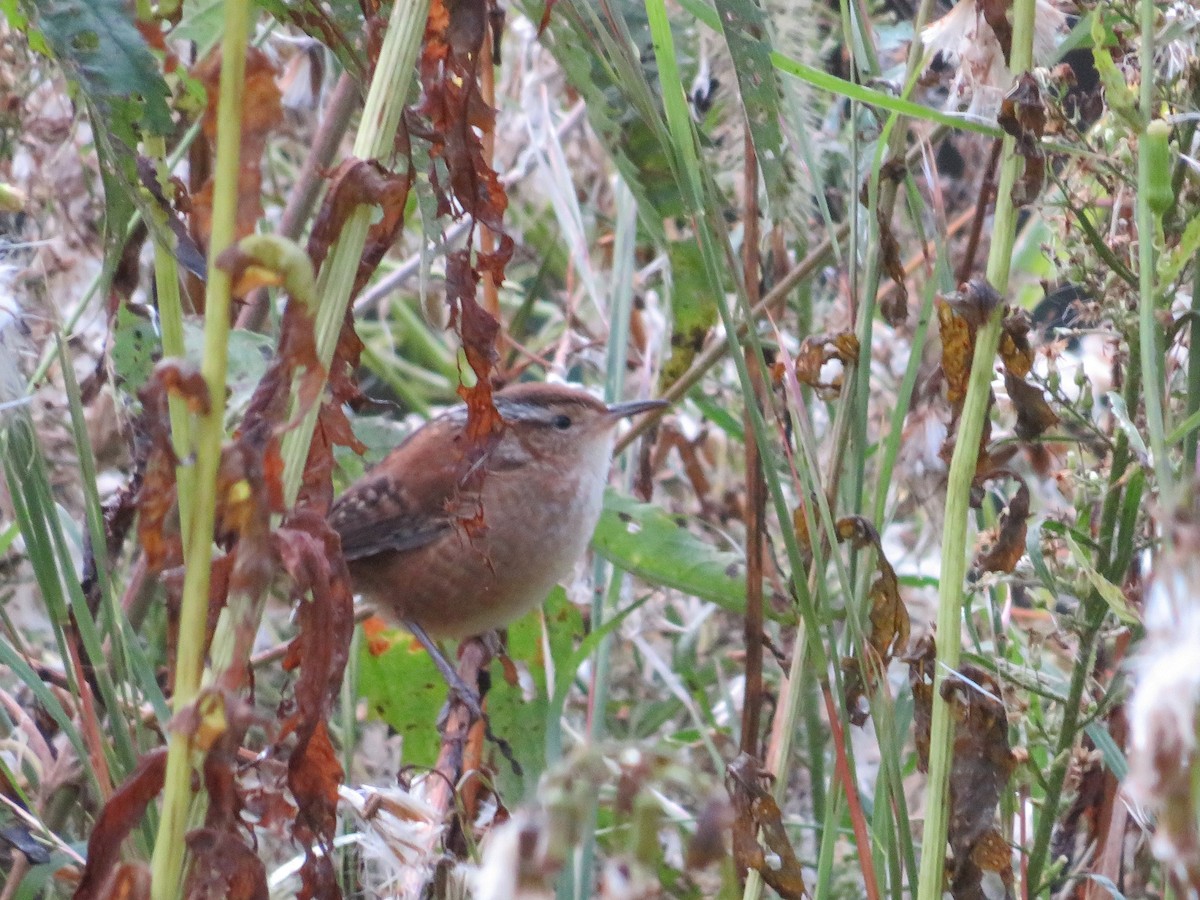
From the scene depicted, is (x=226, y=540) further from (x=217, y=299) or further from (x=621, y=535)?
(x=621, y=535)

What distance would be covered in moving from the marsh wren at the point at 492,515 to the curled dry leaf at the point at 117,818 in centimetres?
184

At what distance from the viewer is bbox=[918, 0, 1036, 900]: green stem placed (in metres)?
1.21

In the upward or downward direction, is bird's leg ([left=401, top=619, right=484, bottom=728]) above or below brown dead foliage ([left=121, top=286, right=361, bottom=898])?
above

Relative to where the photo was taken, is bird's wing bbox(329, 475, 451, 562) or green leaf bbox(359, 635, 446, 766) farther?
bird's wing bbox(329, 475, 451, 562)

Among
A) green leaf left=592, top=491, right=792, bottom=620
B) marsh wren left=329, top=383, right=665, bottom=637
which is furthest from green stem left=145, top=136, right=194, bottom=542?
marsh wren left=329, top=383, right=665, bottom=637

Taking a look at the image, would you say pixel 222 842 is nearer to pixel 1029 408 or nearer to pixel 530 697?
pixel 1029 408

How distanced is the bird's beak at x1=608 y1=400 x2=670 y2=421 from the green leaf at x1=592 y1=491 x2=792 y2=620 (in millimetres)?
241

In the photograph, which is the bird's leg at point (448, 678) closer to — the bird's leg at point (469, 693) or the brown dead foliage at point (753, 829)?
the bird's leg at point (469, 693)

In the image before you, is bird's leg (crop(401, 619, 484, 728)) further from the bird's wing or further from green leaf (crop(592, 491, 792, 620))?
green leaf (crop(592, 491, 792, 620))

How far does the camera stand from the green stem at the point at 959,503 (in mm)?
1211

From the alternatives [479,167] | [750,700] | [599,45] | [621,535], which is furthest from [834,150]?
[479,167]

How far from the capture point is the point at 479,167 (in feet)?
4.04

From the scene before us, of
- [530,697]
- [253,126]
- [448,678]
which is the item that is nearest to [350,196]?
[253,126]

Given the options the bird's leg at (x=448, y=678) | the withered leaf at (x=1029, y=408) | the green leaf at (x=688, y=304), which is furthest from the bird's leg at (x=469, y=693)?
the withered leaf at (x=1029, y=408)
